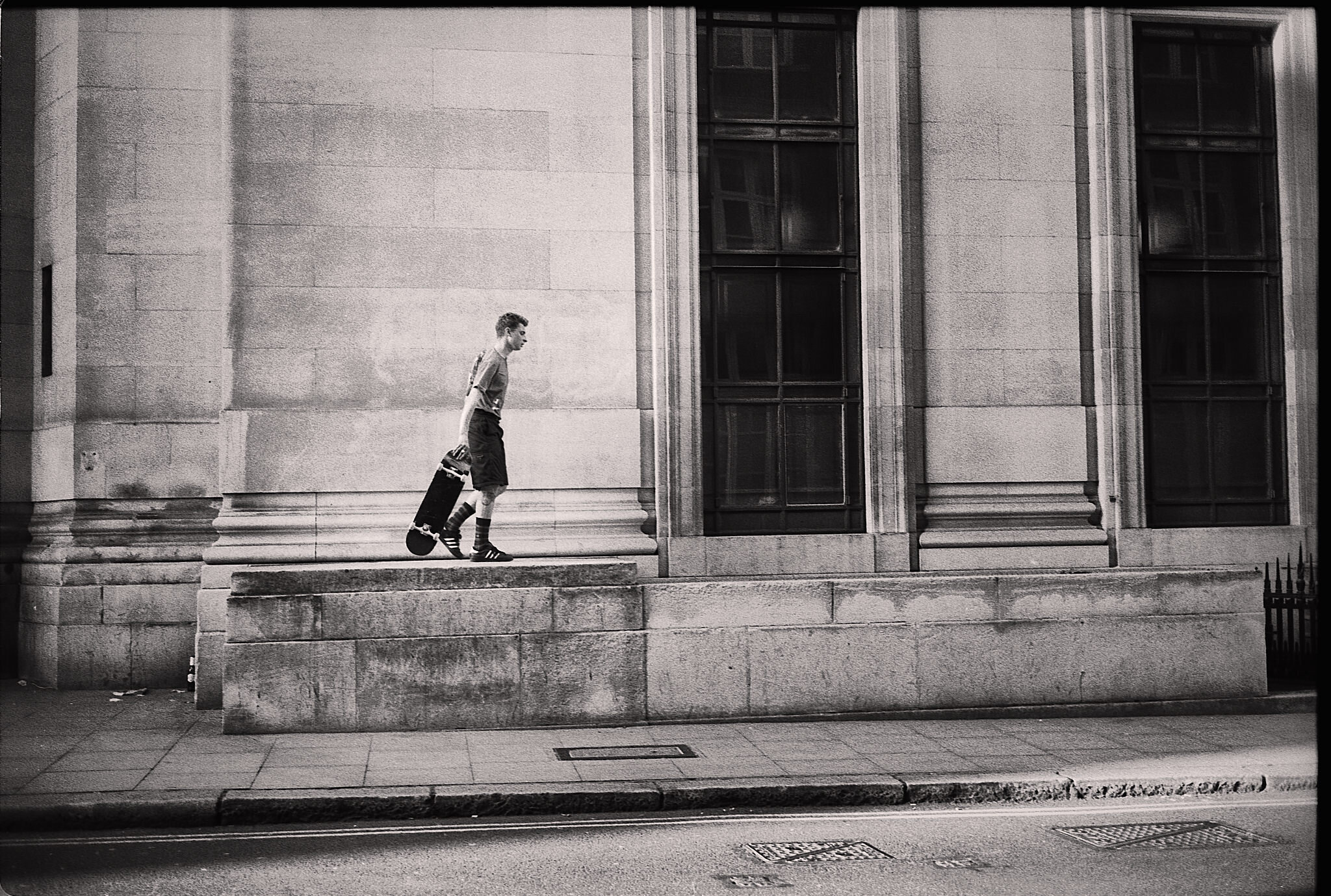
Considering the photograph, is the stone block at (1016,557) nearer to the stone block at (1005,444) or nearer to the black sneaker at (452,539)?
the stone block at (1005,444)

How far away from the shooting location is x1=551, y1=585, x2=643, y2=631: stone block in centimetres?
1053

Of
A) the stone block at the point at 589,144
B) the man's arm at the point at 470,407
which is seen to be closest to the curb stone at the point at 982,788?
the man's arm at the point at 470,407

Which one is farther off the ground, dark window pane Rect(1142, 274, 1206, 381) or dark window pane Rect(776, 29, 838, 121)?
dark window pane Rect(776, 29, 838, 121)

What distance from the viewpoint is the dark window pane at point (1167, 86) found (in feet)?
44.3

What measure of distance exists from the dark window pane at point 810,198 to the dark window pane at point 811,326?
0.35 meters

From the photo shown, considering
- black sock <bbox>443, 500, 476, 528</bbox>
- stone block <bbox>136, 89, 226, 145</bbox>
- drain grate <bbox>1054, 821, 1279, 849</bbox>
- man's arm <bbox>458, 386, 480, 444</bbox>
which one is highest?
stone block <bbox>136, 89, 226, 145</bbox>

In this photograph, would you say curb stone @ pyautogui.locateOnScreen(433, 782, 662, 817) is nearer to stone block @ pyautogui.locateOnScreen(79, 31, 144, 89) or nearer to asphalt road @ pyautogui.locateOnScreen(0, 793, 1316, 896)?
asphalt road @ pyautogui.locateOnScreen(0, 793, 1316, 896)

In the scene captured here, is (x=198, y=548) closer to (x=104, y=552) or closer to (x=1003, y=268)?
(x=104, y=552)

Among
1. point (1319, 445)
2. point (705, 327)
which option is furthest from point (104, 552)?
point (1319, 445)

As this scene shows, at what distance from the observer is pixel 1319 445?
2.36 meters

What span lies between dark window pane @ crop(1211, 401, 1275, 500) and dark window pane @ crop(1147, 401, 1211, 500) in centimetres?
14

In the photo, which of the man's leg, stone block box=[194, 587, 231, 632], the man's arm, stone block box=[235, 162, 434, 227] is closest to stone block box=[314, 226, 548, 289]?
stone block box=[235, 162, 434, 227]

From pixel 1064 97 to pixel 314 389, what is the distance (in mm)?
8288

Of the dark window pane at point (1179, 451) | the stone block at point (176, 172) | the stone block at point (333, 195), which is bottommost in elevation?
the dark window pane at point (1179, 451)
